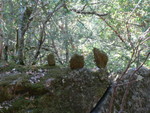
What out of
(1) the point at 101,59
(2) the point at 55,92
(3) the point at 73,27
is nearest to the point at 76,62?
(1) the point at 101,59


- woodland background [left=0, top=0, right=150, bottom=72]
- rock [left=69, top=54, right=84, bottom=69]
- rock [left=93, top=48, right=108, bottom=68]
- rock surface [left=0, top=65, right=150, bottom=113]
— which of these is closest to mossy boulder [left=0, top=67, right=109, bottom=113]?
rock surface [left=0, top=65, right=150, bottom=113]

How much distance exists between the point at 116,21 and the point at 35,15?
3253 mm

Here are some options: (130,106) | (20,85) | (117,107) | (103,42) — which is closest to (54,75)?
A: (20,85)

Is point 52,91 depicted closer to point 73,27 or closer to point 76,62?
point 76,62

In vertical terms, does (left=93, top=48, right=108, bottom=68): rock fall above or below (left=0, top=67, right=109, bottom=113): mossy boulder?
above

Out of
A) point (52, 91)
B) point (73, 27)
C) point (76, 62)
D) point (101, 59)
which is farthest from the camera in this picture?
point (73, 27)

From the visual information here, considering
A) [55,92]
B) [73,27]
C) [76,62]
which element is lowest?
[55,92]

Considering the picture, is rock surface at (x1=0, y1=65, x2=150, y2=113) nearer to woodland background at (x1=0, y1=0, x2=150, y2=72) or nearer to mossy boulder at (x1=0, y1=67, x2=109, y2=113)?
mossy boulder at (x1=0, y1=67, x2=109, y2=113)

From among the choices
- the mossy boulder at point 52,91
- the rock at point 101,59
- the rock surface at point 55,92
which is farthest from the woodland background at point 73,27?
the mossy boulder at point 52,91

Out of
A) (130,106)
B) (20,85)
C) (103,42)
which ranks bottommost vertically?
(130,106)

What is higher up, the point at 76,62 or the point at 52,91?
the point at 76,62

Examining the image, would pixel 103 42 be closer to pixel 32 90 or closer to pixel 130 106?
pixel 130 106

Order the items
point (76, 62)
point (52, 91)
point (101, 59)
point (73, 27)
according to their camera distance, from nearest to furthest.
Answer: point (52, 91), point (76, 62), point (101, 59), point (73, 27)

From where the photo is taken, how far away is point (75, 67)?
17.9 ft
